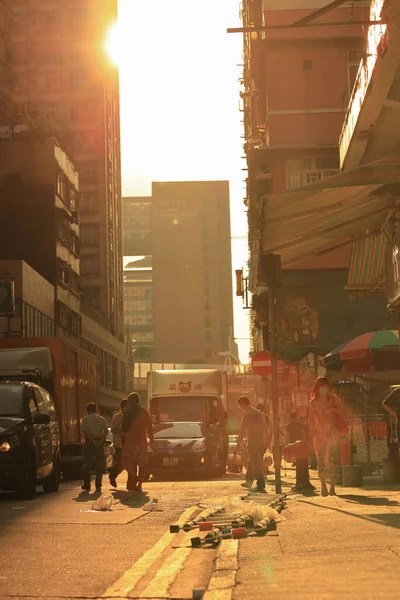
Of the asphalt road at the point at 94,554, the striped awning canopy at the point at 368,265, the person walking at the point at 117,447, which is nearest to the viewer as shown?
the asphalt road at the point at 94,554

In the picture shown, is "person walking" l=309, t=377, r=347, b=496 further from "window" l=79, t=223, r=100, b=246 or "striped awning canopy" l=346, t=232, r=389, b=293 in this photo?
"window" l=79, t=223, r=100, b=246

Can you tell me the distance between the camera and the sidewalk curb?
279 inches

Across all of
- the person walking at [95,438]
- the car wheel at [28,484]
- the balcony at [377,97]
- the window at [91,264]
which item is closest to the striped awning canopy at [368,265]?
the balcony at [377,97]

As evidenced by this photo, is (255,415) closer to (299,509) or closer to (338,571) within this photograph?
(299,509)

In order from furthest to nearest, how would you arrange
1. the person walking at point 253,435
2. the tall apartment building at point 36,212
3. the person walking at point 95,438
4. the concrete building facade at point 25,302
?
the tall apartment building at point 36,212, the concrete building facade at point 25,302, the person walking at point 95,438, the person walking at point 253,435

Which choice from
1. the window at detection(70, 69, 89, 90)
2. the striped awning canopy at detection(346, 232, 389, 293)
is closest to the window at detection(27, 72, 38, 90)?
the window at detection(70, 69, 89, 90)

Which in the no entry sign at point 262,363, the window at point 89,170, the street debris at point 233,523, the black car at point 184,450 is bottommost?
the street debris at point 233,523

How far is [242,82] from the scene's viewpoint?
230ft

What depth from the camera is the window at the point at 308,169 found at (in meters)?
46.2

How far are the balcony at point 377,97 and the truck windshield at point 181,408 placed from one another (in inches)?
520

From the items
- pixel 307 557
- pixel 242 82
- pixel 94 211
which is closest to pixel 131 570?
pixel 307 557

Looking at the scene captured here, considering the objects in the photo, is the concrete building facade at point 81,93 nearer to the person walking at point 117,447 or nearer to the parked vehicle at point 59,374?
the parked vehicle at point 59,374

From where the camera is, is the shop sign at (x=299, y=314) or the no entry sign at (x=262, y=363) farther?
the shop sign at (x=299, y=314)

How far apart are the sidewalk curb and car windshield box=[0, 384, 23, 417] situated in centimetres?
1019
